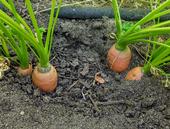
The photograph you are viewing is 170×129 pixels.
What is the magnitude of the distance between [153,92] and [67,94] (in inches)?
13.6

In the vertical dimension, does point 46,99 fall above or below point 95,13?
below

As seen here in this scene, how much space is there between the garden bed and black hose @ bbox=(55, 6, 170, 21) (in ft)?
0.62

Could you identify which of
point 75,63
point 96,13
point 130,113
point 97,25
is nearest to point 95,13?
point 96,13

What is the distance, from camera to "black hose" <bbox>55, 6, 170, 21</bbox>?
6.17 feet

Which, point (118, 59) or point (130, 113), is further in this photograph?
point (118, 59)

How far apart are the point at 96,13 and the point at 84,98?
534 millimetres

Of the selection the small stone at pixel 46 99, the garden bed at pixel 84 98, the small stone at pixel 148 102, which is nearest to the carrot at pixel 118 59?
the garden bed at pixel 84 98

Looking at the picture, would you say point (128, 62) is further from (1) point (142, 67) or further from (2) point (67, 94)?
(2) point (67, 94)

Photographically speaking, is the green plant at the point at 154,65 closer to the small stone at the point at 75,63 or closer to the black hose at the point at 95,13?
the small stone at the point at 75,63

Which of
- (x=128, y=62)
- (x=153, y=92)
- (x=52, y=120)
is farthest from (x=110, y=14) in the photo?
(x=52, y=120)

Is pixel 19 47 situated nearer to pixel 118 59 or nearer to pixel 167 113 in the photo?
pixel 118 59

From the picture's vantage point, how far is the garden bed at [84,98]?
1442 mm

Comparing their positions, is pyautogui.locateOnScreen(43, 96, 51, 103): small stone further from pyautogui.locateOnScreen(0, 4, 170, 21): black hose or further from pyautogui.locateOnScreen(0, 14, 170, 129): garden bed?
pyautogui.locateOnScreen(0, 4, 170, 21): black hose

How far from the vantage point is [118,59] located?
159cm
